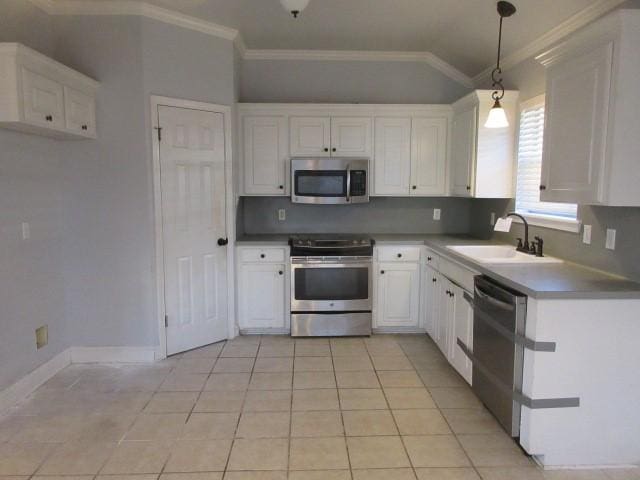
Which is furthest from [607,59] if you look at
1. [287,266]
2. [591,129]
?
[287,266]

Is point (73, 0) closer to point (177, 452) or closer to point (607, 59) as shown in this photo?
point (177, 452)

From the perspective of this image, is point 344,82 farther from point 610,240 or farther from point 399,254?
point 610,240

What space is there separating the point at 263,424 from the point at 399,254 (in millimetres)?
2074

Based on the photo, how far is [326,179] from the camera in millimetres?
4242

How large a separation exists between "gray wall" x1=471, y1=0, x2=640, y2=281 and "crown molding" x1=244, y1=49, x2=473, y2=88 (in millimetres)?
860

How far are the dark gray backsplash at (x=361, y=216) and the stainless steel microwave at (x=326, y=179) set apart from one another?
462 millimetres

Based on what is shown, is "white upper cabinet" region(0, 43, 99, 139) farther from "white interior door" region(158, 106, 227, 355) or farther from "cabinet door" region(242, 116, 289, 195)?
"cabinet door" region(242, 116, 289, 195)

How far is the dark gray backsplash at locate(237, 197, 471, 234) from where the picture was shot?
15.4 ft

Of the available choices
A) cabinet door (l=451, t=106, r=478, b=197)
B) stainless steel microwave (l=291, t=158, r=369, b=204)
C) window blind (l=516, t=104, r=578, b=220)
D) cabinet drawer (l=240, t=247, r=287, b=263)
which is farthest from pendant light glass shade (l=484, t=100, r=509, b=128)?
cabinet drawer (l=240, t=247, r=287, b=263)

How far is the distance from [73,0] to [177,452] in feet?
10.2

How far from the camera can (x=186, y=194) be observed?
3.71 metres

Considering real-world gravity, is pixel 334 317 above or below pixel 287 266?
below

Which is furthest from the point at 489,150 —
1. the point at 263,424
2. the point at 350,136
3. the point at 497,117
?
the point at 263,424

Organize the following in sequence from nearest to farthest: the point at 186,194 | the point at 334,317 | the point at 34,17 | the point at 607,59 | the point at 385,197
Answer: the point at 607,59
the point at 34,17
the point at 186,194
the point at 334,317
the point at 385,197
